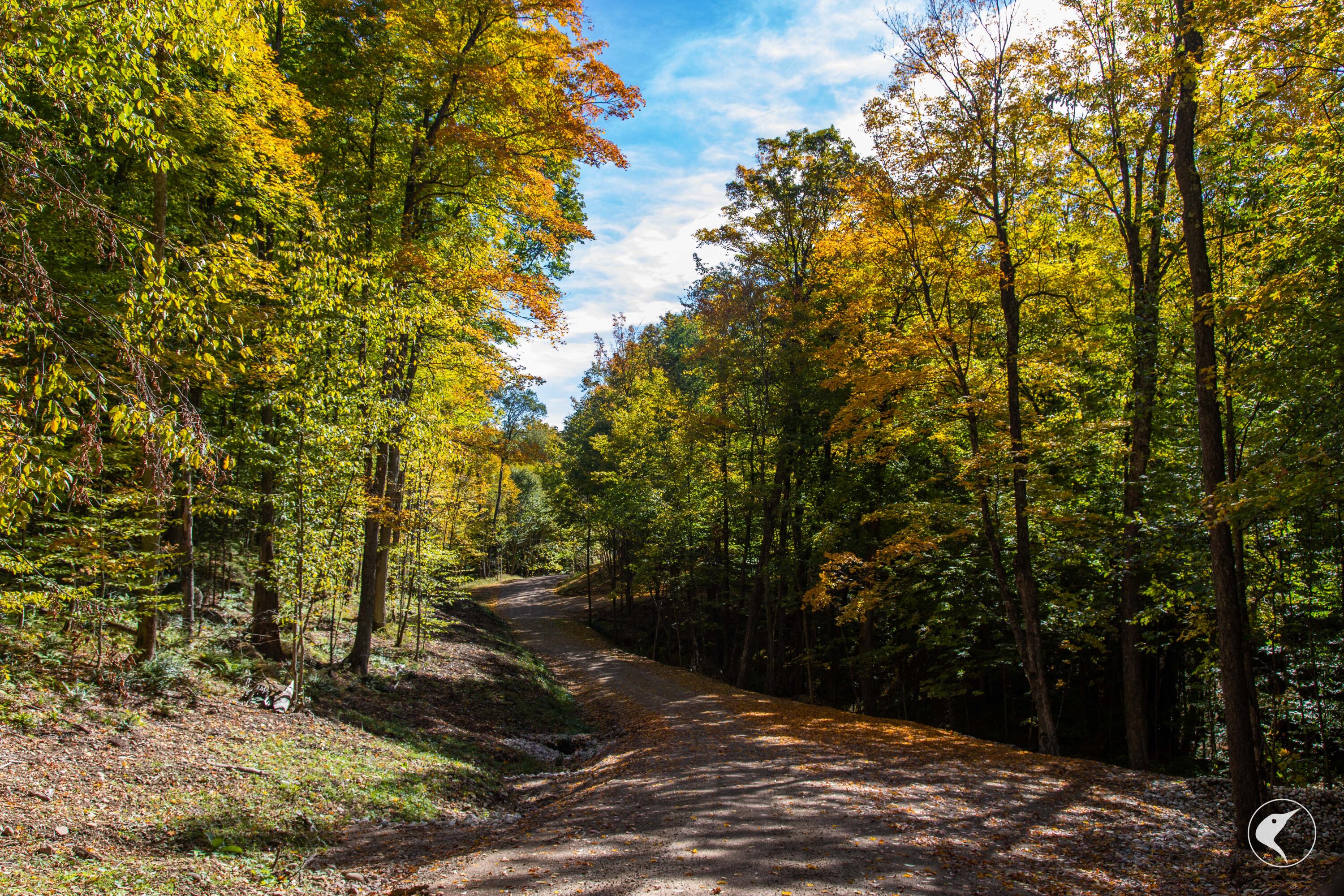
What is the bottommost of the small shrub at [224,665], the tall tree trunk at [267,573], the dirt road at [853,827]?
the dirt road at [853,827]

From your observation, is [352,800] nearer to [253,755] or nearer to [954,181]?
[253,755]

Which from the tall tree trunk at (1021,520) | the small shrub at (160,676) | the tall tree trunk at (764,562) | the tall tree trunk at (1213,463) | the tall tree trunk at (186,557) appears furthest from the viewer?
the tall tree trunk at (764,562)

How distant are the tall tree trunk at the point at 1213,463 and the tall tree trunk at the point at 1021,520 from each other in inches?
140

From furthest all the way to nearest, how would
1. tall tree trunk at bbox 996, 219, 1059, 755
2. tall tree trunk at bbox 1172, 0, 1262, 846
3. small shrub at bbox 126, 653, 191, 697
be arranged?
tall tree trunk at bbox 996, 219, 1059, 755 → small shrub at bbox 126, 653, 191, 697 → tall tree trunk at bbox 1172, 0, 1262, 846

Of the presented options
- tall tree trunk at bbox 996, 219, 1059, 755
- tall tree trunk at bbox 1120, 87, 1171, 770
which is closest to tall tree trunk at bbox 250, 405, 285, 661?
tall tree trunk at bbox 996, 219, 1059, 755

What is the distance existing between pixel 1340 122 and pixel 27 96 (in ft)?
52.6

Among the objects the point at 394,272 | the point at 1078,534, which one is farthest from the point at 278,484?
the point at 1078,534

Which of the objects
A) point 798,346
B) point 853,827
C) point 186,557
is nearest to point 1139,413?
point 853,827

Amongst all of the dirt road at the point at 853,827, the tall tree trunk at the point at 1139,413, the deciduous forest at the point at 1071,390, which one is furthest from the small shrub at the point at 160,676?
the tall tree trunk at the point at 1139,413

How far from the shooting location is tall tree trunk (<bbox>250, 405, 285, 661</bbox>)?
29.7 feet

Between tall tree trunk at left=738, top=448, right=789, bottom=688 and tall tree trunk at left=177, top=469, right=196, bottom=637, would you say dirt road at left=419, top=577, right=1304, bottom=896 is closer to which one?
tall tree trunk at left=177, top=469, right=196, bottom=637

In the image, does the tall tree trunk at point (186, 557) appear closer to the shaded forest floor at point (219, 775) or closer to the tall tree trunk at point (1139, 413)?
the shaded forest floor at point (219, 775)

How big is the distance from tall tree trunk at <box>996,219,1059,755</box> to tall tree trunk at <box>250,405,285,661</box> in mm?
11028

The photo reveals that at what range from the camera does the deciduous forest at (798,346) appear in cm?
575
